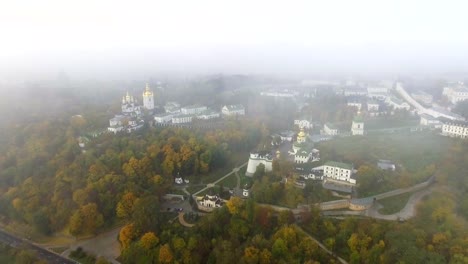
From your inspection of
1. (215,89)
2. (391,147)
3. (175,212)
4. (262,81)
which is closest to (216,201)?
(175,212)

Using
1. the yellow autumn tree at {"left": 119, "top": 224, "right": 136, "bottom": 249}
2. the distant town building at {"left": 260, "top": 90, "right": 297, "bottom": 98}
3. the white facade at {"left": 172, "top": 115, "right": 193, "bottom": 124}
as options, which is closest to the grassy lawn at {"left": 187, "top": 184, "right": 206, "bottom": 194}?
the yellow autumn tree at {"left": 119, "top": 224, "right": 136, "bottom": 249}

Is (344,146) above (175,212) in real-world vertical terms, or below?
above

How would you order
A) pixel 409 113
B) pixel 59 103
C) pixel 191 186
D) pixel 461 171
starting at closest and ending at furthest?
pixel 461 171, pixel 191 186, pixel 409 113, pixel 59 103

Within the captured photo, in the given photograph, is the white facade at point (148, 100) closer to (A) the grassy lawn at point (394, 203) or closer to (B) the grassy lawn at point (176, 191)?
(B) the grassy lawn at point (176, 191)

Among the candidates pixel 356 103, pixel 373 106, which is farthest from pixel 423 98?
pixel 356 103

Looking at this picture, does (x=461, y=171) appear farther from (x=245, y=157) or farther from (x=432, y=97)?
(x=432, y=97)

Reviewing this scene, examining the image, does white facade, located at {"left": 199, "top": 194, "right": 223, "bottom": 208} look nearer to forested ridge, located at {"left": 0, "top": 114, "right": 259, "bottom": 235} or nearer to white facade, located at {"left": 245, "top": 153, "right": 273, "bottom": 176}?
forested ridge, located at {"left": 0, "top": 114, "right": 259, "bottom": 235}

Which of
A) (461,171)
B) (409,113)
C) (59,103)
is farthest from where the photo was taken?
(59,103)
